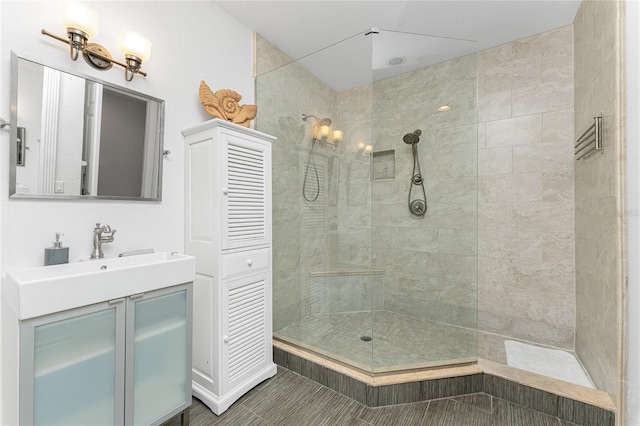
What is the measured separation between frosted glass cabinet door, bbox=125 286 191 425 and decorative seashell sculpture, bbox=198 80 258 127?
1.11 metres

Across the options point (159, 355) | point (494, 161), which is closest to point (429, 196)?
point (494, 161)

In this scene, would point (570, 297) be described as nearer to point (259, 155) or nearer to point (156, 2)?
point (259, 155)

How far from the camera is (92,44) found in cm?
140

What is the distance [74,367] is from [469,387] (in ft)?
6.66

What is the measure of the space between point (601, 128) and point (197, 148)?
7.80 ft

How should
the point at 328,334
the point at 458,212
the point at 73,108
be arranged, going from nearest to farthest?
the point at 73,108, the point at 328,334, the point at 458,212

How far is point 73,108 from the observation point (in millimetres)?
1354

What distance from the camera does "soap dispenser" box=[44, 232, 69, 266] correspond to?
4.15ft

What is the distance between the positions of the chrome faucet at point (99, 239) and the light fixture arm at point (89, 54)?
813mm

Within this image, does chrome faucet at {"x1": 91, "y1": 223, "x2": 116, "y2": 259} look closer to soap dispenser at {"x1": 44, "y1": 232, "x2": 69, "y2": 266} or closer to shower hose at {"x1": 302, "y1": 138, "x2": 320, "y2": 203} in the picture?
soap dispenser at {"x1": 44, "y1": 232, "x2": 69, "y2": 266}

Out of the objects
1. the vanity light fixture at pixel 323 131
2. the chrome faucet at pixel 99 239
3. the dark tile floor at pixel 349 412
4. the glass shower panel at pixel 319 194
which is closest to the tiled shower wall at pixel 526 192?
the dark tile floor at pixel 349 412

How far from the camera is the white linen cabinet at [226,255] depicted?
163 cm

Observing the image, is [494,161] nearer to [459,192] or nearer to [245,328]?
[459,192]

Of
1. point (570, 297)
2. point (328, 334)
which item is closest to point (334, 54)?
point (328, 334)
